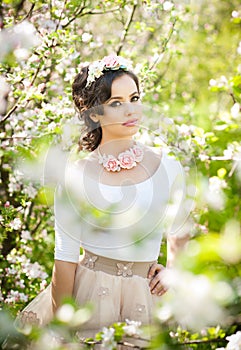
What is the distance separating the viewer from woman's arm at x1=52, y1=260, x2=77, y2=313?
1741 mm

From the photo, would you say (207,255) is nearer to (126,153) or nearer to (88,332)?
(88,332)

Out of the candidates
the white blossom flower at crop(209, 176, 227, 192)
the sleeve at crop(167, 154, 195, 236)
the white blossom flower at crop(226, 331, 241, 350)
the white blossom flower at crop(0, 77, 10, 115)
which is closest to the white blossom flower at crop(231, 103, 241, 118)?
the white blossom flower at crop(209, 176, 227, 192)

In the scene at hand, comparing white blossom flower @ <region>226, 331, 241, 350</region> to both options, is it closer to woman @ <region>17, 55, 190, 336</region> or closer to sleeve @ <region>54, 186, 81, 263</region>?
woman @ <region>17, 55, 190, 336</region>

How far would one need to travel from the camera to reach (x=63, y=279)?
1742 millimetres

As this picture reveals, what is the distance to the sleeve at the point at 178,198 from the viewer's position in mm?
1798

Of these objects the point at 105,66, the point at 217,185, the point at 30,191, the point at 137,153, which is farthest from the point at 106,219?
the point at 30,191

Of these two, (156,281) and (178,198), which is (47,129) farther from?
(156,281)

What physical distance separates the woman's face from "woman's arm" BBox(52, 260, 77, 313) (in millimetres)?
412

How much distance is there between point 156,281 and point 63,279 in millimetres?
275

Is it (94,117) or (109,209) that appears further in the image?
(94,117)

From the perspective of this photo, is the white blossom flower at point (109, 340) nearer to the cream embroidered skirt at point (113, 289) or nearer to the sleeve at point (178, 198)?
the cream embroidered skirt at point (113, 289)

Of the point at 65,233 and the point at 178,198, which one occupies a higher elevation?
the point at 178,198

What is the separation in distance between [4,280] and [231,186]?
3.48 ft

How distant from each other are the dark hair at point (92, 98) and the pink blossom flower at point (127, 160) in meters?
0.15
